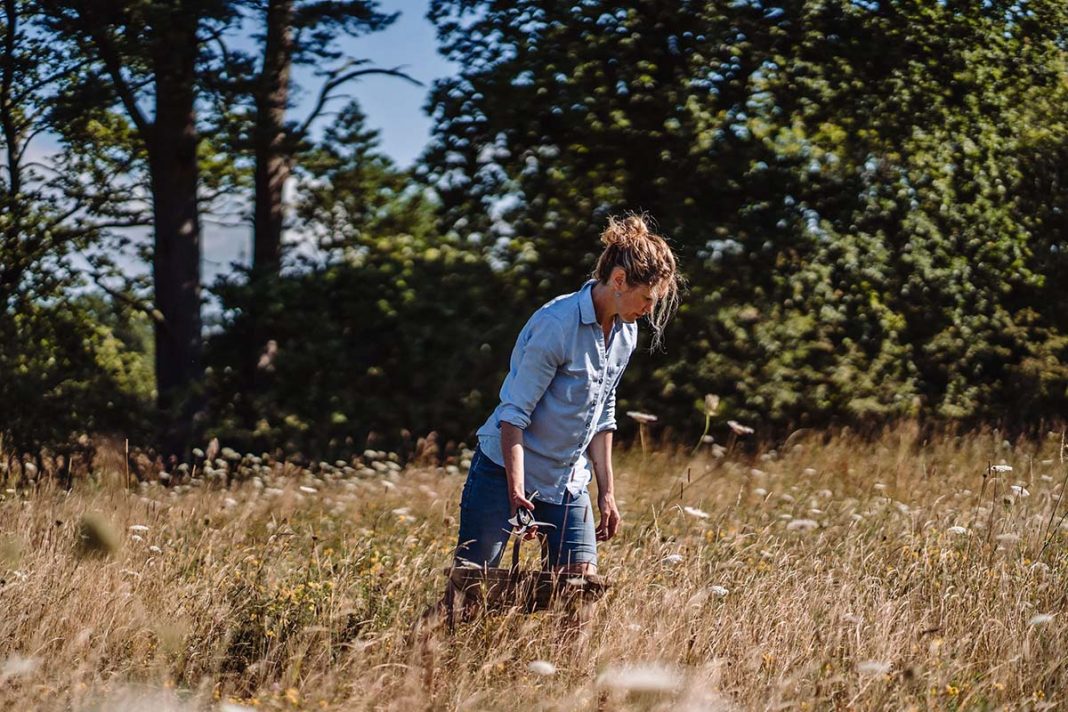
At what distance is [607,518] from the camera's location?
164 inches

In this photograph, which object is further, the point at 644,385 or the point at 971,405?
the point at 971,405

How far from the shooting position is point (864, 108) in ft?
34.8

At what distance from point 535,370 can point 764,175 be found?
7.03m

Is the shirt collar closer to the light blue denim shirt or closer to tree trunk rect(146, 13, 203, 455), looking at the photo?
the light blue denim shirt

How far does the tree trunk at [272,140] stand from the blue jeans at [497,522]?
→ 728 centimetres

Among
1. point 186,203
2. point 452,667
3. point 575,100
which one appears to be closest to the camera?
point 452,667

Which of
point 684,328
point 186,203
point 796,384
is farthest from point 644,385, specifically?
point 186,203

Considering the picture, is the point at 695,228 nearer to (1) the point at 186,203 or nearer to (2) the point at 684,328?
(2) the point at 684,328

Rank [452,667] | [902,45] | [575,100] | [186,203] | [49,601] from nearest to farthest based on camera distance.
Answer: [452,667] → [49,601] → [575,100] → [902,45] → [186,203]

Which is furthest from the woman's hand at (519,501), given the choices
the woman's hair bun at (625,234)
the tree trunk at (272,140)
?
the tree trunk at (272,140)

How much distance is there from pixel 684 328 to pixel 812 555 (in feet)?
17.3

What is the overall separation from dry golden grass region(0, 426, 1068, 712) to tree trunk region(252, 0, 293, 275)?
5621 mm

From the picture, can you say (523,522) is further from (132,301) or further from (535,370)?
(132,301)

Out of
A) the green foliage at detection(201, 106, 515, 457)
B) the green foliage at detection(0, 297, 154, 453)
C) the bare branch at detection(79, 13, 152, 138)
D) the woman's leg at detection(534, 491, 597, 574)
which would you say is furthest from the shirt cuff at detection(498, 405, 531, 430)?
the bare branch at detection(79, 13, 152, 138)
